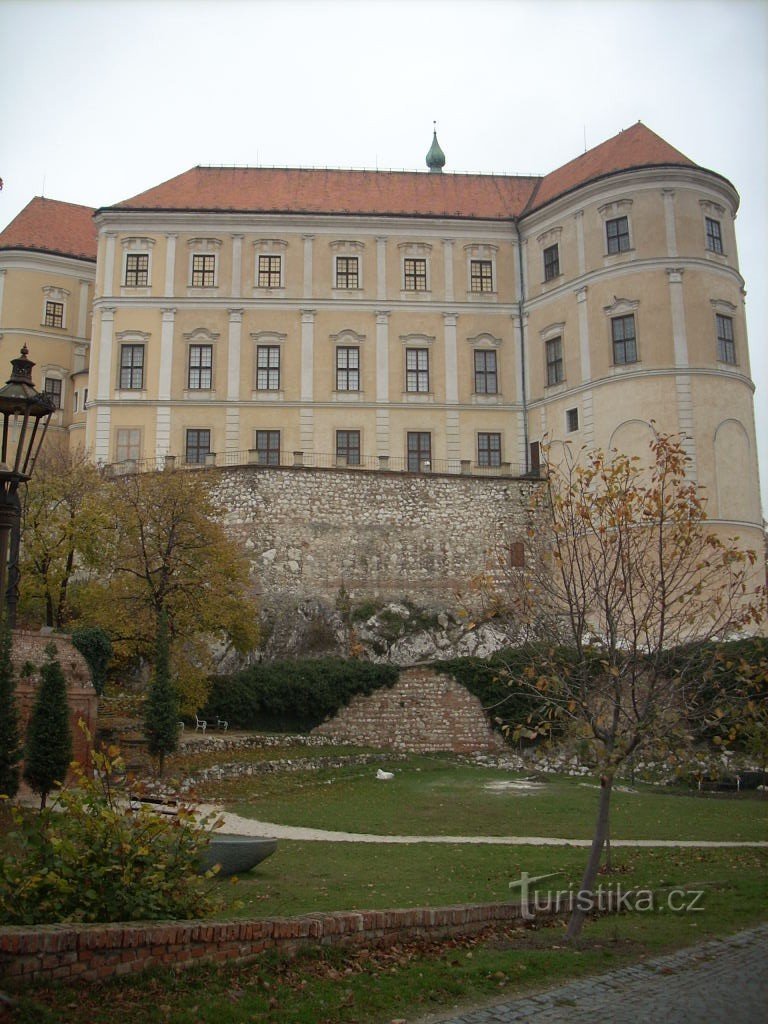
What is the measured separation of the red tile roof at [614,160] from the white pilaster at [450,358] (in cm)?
645

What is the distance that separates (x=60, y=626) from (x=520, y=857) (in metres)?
21.4

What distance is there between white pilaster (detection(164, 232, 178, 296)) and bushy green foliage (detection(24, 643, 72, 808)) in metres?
24.9

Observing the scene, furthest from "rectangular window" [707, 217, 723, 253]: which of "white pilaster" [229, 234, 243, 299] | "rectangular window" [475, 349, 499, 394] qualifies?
"white pilaster" [229, 234, 243, 299]

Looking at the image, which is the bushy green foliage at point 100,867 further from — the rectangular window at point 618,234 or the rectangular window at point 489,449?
the rectangular window at point 618,234

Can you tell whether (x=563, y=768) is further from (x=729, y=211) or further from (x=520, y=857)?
(x=729, y=211)

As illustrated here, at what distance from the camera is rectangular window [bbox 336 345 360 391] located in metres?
41.9

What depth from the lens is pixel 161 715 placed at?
2444 cm

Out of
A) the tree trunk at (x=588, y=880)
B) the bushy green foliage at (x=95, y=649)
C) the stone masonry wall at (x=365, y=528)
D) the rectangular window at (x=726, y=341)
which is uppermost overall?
the rectangular window at (x=726, y=341)

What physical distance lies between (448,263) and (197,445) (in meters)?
14.3

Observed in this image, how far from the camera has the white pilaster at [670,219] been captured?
3822 centimetres

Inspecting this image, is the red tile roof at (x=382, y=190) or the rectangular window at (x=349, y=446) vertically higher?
the red tile roof at (x=382, y=190)

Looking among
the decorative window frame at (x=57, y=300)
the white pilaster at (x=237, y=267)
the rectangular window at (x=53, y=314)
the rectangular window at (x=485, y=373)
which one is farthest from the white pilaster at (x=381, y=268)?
the rectangular window at (x=53, y=314)

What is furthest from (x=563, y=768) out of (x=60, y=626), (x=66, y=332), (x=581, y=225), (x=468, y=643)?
(x=66, y=332)

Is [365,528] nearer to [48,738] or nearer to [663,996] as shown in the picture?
[48,738]
